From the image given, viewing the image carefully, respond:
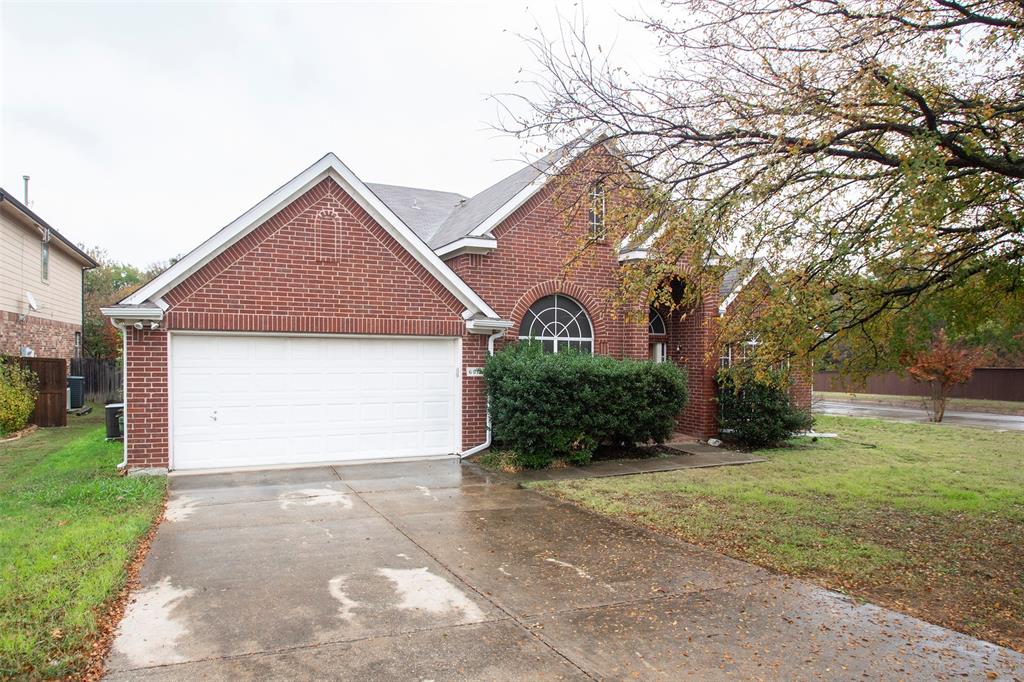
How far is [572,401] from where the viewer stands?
1195cm

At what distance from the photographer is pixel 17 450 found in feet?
45.7

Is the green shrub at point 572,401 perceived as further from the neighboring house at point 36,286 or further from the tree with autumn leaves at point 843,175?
the neighboring house at point 36,286

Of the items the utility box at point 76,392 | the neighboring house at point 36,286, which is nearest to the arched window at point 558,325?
the neighboring house at point 36,286

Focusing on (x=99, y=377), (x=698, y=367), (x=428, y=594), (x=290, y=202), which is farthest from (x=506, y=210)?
(x=99, y=377)

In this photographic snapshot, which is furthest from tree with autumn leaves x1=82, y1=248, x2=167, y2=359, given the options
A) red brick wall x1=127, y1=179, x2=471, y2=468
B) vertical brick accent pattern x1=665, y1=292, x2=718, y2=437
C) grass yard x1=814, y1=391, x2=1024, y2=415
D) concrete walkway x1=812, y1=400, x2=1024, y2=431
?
grass yard x1=814, y1=391, x2=1024, y2=415

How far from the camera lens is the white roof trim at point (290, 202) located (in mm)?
10594

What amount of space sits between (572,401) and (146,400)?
22.5ft

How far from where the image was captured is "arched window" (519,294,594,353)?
1457cm

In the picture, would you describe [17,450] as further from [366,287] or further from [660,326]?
[660,326]

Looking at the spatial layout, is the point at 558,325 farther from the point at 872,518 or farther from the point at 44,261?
the point at 44,261

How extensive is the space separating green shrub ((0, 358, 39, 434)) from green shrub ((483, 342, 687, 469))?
11744mm

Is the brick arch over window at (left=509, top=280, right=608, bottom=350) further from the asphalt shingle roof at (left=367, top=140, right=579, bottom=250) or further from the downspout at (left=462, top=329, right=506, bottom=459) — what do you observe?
the asphalt shingle roof at (left=367, top=140, right=579, bottom=250)

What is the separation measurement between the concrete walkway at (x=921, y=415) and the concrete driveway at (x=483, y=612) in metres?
18.7

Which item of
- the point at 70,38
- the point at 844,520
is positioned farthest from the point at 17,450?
the point at 844,520
